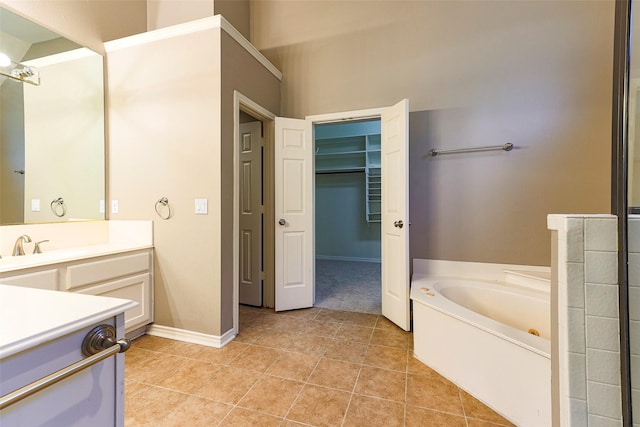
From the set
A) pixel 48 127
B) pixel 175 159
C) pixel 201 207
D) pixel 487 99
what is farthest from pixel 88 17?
pixel 487 99

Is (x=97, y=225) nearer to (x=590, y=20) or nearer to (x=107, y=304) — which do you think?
(x=107, y=304)

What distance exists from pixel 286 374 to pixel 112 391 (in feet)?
3.91

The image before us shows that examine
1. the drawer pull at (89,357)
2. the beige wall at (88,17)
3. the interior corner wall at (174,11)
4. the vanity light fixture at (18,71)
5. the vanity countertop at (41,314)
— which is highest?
the interior corner wall at (174,11)

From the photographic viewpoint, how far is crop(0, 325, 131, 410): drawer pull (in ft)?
1.57

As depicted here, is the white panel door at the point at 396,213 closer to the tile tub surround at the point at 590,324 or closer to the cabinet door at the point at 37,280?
the tile tub surround at the point at 590,324

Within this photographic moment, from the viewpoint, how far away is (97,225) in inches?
89.0

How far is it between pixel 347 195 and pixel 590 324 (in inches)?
180

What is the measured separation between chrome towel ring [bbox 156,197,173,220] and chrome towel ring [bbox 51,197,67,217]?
66 cm

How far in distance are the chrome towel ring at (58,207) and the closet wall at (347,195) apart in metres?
3.77

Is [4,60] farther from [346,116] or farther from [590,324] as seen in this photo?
[590,324]

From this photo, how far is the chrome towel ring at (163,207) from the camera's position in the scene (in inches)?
A: 84.9

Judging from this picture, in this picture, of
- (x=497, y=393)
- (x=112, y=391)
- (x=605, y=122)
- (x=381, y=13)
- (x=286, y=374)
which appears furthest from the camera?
(x=381, y=13)

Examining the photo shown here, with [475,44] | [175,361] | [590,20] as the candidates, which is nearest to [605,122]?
[590,20]

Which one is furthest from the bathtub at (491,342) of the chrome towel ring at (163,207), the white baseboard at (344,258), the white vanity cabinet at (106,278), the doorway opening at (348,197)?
the white baseboard at (344,258)
